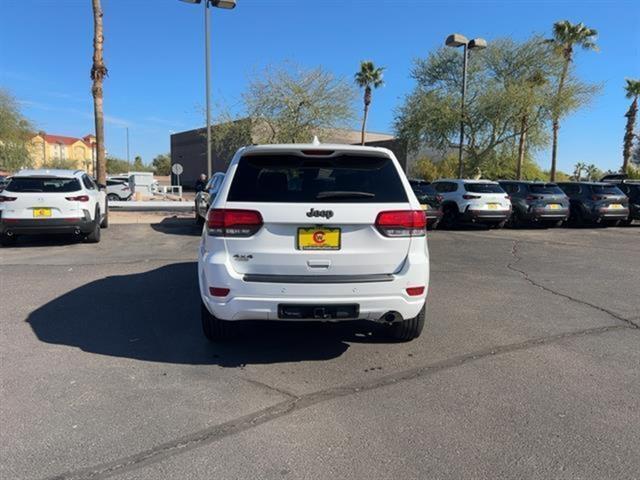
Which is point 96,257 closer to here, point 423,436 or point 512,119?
point 423,436

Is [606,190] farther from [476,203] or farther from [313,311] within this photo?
[313,311]

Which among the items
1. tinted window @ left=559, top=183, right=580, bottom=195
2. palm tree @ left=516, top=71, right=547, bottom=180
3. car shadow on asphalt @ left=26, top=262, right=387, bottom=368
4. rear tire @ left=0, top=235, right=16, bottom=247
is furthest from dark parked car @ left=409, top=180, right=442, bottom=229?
palm tree @ left=516, top=71, right=547, bottom=180

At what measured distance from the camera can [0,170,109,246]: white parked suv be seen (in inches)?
392

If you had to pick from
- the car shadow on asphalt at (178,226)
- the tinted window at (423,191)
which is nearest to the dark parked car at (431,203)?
→ the tinted window at (423,191)

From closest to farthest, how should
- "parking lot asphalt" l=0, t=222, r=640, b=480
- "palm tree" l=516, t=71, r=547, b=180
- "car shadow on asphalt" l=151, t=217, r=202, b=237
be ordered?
"parking lot asphalt" l=0, t=222, r=640, b=480 < "car shadow on asphalt" l=151, t=217, r=202, b=237 < "palm tree" l=516, t=71, r=547, b=180

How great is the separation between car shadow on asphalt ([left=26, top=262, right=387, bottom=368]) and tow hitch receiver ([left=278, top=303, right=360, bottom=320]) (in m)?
0.62

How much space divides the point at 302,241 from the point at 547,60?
28.1m

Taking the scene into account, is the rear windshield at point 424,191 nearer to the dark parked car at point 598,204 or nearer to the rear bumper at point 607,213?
the dark parked car at point 598,204

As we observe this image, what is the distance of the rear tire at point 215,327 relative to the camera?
178 inches

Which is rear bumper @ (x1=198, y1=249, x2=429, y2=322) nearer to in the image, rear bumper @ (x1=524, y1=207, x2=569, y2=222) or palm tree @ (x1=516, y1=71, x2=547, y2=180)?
rear bumper @ (x1=524, y1=207, x2=569, y2=222)

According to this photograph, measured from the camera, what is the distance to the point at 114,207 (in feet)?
65.4

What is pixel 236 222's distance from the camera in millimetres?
3955

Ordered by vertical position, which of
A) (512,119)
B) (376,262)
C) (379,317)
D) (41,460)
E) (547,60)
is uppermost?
(547,60)

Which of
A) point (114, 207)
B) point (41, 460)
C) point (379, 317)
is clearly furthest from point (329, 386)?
point (114, 207)
